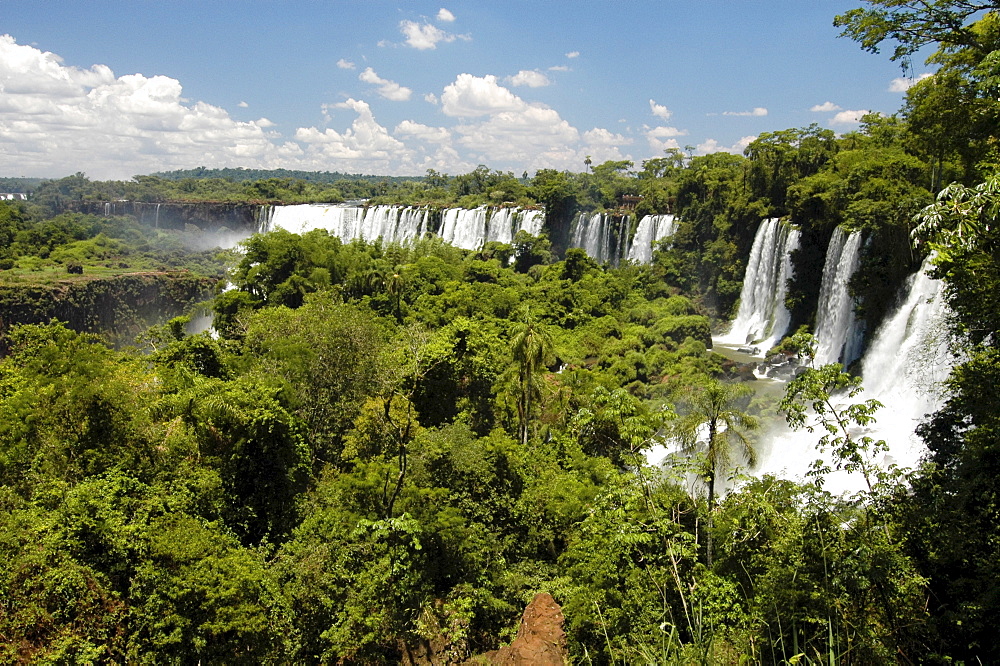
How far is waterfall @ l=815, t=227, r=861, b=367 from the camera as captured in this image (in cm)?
2620

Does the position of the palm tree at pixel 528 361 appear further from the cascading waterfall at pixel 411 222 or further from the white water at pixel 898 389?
the cascading waterfall at pixel 411 222

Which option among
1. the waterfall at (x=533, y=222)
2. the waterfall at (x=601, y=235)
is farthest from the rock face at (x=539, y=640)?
the waterfall at (x=533, y=222)

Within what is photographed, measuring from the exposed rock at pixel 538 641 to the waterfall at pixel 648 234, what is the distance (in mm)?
38692

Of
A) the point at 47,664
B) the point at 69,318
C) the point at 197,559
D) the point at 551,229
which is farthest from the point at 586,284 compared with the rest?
the point at 69,318

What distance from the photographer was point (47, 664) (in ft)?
28.2


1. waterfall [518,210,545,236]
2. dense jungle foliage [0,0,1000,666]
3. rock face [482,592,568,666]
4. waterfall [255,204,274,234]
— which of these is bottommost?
rock face [482,592,568,666]

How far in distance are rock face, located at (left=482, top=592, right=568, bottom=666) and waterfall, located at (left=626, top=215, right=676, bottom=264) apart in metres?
38.7

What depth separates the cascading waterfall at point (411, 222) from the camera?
189ft

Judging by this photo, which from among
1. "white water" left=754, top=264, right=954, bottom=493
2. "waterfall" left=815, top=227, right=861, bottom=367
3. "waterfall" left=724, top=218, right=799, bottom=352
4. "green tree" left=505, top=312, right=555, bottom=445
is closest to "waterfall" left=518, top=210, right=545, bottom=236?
"waterfall" left=724, top=218, right=799, bottom=352

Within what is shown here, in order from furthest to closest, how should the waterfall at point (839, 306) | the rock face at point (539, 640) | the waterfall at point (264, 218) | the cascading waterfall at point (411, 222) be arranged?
the waterfall at point (264, 218) → the cascading waterfall at point (411, 222) → the waterfall at point (839, 306) → the rock face at point (539, 640)

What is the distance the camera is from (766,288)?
115 ft

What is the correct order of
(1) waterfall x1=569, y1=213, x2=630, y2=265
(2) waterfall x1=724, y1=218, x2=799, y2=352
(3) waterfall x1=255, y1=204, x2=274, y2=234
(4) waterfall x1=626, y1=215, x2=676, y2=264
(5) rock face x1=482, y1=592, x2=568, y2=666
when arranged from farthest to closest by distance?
(3) waterfall x1=255, y1=204, x2=274, y2=234
(1) waterfall x1=569, y1=213, x2=630, y2=265
(4) waterfall x1=626, y1=215, x2=676, y2=264
(2) waterfall x1=724, y1=218, x2=799, y2=352
(5) rock face x1=482, y1=592, x2=568, y2=666

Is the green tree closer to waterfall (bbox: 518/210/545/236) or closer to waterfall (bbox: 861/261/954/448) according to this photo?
waterfall (bbox: 861/261/954/448)

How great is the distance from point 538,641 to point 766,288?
97.7ft
